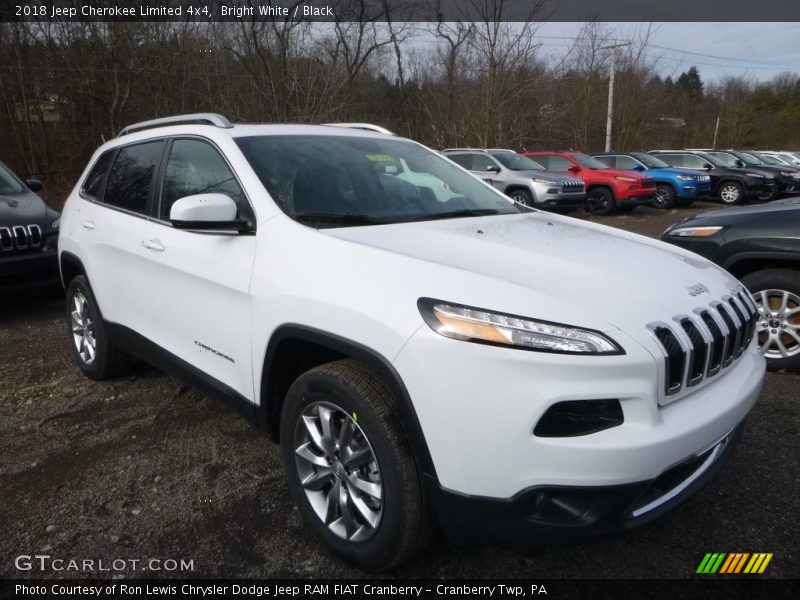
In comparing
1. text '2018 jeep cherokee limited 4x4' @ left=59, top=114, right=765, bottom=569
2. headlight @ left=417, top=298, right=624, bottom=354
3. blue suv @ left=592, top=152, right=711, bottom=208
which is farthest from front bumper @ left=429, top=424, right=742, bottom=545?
blue suv @ left=592, top=152, right=711, bottom=208

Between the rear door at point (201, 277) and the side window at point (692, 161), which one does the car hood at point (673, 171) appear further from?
the rear door at point (201, 277)

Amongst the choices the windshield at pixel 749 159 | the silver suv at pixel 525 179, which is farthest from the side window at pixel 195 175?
the windshield at pixel 749 159

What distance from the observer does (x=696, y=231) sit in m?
4.38

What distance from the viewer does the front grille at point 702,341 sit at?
184 cm

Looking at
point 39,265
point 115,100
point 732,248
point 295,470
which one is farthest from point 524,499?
point 115,100

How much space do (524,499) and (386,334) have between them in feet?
2.16

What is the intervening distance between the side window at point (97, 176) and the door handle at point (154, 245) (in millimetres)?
1071

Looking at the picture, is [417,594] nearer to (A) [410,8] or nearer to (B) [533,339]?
(B) [533,339]

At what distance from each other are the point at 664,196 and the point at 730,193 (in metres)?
2.55

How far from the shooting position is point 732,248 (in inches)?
163

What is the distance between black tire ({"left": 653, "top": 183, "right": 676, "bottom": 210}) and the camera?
55.2 ft

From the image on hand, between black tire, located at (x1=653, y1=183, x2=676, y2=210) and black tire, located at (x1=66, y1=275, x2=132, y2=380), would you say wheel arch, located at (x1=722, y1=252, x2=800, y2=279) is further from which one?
black tire, located at (x1=653, y1=183, x2=676, y2=210)

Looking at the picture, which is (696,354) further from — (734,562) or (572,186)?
(572,186)

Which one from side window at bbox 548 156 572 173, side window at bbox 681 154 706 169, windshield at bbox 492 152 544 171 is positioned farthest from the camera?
side window at bbox 681 154 706 169
